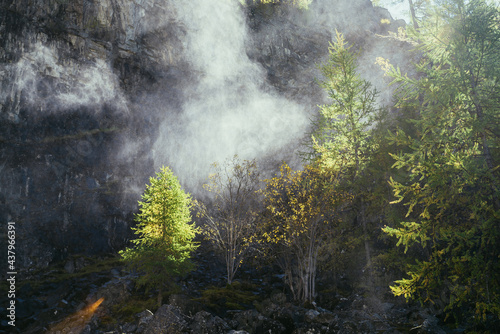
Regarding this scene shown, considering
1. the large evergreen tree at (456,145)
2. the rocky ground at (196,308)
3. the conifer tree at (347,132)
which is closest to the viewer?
the large evergreen tree at (456,145)

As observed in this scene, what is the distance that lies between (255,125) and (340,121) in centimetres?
2319

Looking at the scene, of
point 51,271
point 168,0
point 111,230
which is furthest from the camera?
point 168,0

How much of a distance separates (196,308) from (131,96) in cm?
2685

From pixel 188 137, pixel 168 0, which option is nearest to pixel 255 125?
pixel 188 137

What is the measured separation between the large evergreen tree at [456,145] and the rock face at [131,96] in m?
28.9

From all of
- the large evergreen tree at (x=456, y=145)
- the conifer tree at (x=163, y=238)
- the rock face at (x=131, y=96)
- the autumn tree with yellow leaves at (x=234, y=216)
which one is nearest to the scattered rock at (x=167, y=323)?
the conifer tree at (x=163, y=238)

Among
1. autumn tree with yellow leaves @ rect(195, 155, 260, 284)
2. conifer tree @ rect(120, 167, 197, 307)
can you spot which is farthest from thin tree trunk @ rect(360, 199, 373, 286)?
conifer tree @ rect(120, 167, 197, 307)

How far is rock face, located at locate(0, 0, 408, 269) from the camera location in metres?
26.9

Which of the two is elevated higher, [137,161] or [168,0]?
[168,0]

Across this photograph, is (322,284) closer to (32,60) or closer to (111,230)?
(111,230)

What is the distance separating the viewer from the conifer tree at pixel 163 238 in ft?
49.7

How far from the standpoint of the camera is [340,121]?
17188 millimetres

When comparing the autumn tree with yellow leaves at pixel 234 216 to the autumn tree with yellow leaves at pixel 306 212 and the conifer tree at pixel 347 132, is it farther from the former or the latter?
the conifer tree at pixel 347 132

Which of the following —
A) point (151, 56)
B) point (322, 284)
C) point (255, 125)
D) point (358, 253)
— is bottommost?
point (322, 284)
